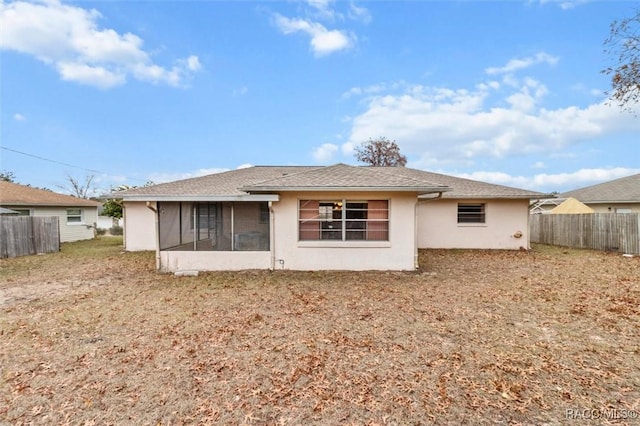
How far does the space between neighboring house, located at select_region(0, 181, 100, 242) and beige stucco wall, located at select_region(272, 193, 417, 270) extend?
16055mm

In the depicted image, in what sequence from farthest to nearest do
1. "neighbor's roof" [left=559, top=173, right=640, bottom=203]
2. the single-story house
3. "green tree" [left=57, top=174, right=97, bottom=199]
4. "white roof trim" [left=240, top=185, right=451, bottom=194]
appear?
"green tree" [left=57, top=174, right=97, bottom=199], "neighbor's roof" [left=559, top=173, right=640, bottom=203], the single-story house, "white roof trim" [left=240, top=185, right=451, bottom=194]

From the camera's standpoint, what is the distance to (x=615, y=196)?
18359 millimetres

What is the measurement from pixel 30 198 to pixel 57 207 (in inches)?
49.5

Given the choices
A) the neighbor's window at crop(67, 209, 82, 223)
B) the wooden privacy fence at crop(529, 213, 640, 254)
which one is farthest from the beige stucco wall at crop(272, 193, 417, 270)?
the neighbor's window at crop(67, 209, 82, 223)

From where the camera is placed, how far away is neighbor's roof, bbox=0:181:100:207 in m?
15.8

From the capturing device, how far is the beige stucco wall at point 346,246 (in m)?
8.99

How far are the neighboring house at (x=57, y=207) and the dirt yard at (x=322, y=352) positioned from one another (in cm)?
1156

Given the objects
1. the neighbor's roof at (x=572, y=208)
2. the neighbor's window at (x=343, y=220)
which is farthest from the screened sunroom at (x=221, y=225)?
the neighbor's roof at (x=572, y=208)

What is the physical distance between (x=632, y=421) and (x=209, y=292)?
695cm

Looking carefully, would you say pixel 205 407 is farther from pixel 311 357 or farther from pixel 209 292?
pixel 209 292

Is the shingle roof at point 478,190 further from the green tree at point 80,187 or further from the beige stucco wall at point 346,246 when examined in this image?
the green tree at point 80,187

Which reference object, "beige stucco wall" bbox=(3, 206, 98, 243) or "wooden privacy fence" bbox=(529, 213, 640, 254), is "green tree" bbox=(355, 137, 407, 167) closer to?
"wooden privacy fence" bbox=(529, 213, 640, 254)

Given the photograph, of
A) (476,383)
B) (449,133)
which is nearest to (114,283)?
(476,383)

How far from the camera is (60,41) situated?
38.4ft
